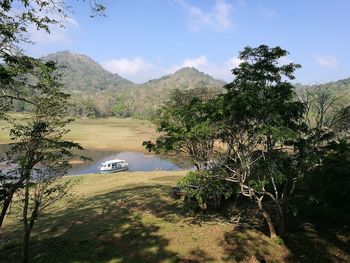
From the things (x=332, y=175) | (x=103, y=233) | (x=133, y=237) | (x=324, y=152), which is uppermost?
(x=324, y=152)

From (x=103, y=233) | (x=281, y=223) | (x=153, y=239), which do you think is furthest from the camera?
(x=103, y=233)

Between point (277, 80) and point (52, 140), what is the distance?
44.5 ft

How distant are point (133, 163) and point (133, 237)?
53.8 metres

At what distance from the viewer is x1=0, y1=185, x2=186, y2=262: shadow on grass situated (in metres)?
18.7

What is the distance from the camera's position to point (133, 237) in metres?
21.1

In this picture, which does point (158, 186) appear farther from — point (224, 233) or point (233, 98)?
point (233, 98)

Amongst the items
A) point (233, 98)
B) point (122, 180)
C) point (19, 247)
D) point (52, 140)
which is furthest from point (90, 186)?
point (233, 98)

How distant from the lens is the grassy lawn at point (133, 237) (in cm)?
1844

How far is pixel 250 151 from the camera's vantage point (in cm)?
1955

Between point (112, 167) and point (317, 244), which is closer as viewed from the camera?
point (317, 244)

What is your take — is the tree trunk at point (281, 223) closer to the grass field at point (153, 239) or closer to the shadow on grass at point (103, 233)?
the grass field at point (153, 239)

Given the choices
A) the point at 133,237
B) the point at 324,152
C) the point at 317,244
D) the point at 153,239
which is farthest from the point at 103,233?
the point at 324,152

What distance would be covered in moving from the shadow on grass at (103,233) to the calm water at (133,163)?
29033mm

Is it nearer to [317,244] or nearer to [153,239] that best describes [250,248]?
[317,244]
